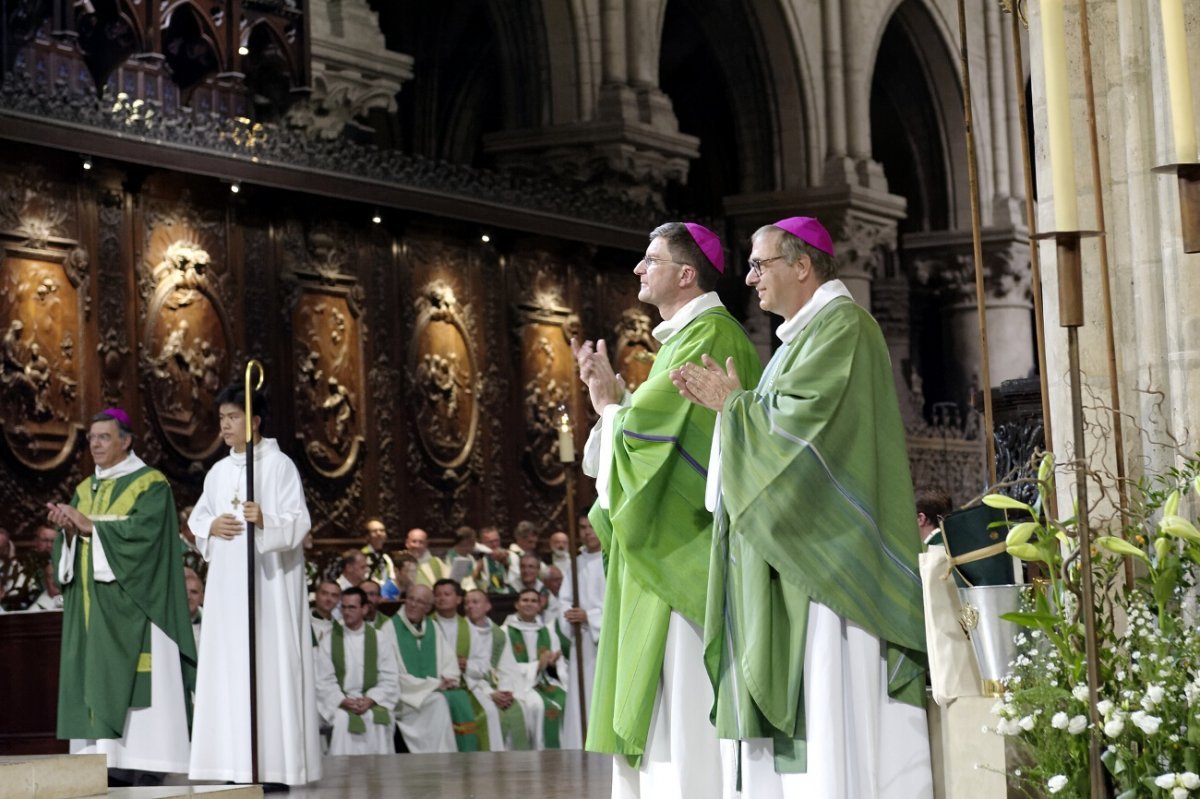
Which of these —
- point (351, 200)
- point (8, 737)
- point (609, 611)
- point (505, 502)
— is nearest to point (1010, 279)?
point (505, 502)

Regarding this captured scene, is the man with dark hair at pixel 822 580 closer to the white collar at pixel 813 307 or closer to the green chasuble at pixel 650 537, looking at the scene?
the white collar at pixel 813 307

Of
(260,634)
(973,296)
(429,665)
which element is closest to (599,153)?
(429,665)

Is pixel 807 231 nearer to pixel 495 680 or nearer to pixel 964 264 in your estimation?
pixel 495 680

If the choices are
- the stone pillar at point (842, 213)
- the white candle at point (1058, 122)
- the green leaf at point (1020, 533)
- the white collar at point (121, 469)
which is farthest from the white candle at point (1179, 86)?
the stone pillar at point (842, 213)

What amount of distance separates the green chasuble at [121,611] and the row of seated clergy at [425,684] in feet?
8.30

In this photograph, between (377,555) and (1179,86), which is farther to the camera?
(377,555)

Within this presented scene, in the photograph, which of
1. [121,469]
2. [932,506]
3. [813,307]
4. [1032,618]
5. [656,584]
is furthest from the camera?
[121,469]

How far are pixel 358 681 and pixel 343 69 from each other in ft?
17.8

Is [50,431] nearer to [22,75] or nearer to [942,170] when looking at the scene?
[22,75]

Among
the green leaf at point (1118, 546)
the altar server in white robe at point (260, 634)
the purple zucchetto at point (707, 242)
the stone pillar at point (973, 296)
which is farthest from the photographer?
the stone pillar at point (973, 296)

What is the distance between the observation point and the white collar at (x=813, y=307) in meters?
5.11

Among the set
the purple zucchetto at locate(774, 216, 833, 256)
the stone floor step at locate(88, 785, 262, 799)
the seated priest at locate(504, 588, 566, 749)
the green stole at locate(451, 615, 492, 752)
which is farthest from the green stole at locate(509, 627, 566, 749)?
the purple zucchetto at locate(774, 216, 833, 256)

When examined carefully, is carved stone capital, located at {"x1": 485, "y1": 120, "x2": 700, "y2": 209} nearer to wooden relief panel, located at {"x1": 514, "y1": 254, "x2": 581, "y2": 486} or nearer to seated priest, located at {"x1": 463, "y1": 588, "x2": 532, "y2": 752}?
wooden relief panel, located at {"x1": 514, "y1": 254, "x2": 581, "y2": 486}

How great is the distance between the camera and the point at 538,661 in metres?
12.9
